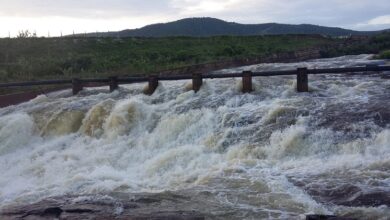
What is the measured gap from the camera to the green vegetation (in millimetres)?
29922

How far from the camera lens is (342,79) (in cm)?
1748

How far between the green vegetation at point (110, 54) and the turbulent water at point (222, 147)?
10936 mm

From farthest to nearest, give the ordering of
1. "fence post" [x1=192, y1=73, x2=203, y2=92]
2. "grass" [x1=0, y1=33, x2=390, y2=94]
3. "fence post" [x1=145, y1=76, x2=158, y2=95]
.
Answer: "grass" [x1=0, y1=33, x2=390, y2=94]
"fence post" [x1=145, y1=76, x2=158, y2=95]
"fence post" [x1=192, y1=73, x2=203, y2=92]

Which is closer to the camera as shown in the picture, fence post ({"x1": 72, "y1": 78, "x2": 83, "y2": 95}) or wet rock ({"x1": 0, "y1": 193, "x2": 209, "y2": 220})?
wet rock ({"x1": 0, "y1": 193, "x2": 209, "y2": 220})

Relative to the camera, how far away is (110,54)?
39.8 m

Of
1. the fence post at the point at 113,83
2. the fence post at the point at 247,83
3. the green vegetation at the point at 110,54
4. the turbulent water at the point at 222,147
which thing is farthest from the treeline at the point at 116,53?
the fence post at the point at 247,83

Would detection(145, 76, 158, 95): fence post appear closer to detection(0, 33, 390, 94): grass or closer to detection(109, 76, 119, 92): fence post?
detection(109, 76, 119, 92): fence post

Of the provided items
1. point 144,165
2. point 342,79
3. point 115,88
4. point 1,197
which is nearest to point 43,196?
point 1,197

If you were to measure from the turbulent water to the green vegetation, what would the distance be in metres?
10.9

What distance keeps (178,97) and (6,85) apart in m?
8.33

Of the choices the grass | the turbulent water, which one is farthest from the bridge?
the grass

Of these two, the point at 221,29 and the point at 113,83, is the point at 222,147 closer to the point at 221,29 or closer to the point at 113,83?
the point at 113,83

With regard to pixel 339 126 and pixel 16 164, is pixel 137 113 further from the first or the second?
pixel 339 126

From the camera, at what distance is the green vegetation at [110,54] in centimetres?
2992
